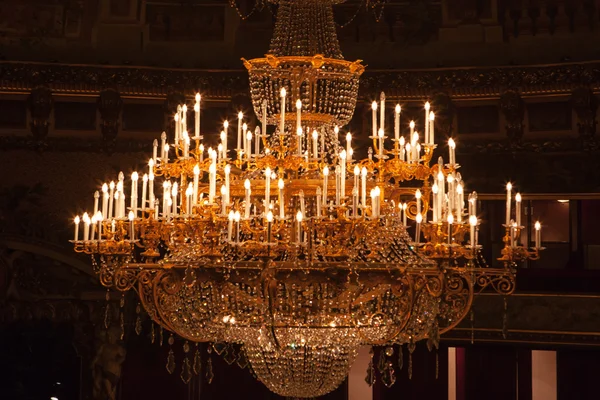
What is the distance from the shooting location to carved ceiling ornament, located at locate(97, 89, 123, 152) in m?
11.6

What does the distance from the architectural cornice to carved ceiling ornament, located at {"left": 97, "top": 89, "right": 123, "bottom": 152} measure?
8 cm

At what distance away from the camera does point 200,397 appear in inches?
480

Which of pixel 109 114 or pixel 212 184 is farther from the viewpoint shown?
pixel 109 114

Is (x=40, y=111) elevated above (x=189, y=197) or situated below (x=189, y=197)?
above

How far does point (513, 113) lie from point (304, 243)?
6.35m

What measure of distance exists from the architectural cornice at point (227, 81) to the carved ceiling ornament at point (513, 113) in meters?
0.07

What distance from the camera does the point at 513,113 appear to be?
11.5 m

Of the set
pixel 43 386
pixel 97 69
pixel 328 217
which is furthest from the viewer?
pixel 43 386

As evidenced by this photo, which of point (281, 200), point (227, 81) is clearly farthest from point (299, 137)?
point (227, 81)

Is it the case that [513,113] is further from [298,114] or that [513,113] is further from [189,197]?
Result: [189,197]

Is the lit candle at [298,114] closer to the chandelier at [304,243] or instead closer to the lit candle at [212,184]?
the chandelier at [304,243]

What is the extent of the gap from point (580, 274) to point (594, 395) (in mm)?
1209

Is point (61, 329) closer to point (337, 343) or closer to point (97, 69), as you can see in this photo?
point (97, 69)

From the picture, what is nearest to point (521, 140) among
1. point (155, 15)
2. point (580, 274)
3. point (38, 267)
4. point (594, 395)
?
point (580, 274)
